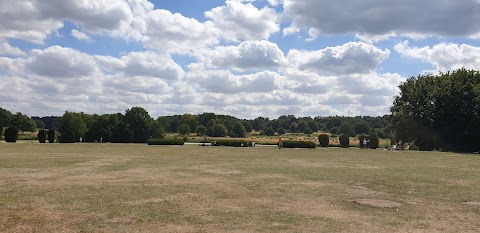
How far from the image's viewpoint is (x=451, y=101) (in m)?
50.7

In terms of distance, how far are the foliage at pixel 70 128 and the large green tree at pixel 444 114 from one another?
49.3 metres

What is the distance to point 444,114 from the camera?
5178 centimetres

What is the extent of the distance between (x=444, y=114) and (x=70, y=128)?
181 feet

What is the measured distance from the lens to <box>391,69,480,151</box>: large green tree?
1971 inches

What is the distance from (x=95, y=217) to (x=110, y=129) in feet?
244

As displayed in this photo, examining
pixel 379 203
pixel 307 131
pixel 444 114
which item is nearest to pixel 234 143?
pixel 444 114

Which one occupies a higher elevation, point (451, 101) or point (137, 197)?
point (451, 101)

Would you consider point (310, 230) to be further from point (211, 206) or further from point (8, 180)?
point (8, 180)

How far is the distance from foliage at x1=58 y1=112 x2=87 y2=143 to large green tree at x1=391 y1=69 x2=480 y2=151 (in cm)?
4931

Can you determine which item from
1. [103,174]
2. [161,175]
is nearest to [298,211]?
[161,175]

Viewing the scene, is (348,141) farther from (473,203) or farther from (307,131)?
(307,131)

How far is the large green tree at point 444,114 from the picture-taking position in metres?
50.1

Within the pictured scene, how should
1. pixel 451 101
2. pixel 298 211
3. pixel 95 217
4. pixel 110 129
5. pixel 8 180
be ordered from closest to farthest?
pixel 95 217
pixel 298 211
pixel 8 180
pixel 451 101
pixel 110 129

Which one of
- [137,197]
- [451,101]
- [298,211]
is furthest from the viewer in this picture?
[451,101]
